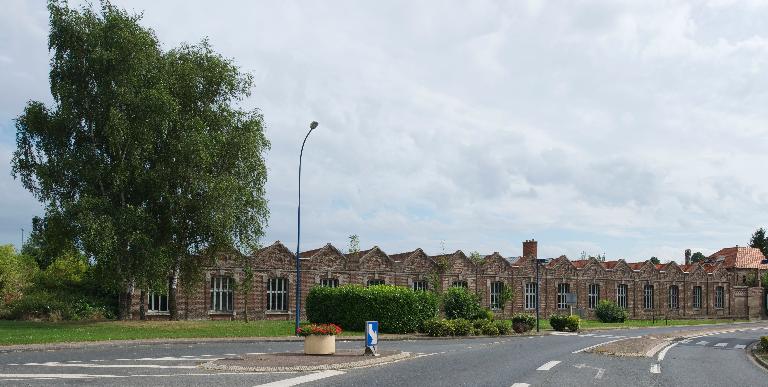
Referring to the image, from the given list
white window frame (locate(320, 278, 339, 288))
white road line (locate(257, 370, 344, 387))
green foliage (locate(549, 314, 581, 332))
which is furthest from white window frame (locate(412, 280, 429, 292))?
white road line (locate(257, 370, 344, 387))

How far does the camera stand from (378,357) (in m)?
20.9

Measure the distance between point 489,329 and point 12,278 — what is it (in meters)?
28.8

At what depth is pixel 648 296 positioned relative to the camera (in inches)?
2908

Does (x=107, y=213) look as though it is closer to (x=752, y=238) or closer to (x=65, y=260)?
(x=65, y=260)

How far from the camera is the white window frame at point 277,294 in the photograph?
4994 centimetres

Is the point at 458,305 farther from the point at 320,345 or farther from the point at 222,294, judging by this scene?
the point at 320,345

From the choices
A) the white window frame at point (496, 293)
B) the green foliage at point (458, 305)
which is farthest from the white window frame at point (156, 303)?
the white window frame at point (496, 293)

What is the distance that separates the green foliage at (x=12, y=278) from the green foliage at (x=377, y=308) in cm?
1881

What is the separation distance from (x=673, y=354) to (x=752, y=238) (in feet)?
363

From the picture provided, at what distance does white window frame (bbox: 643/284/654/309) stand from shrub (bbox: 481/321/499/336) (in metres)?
39.1

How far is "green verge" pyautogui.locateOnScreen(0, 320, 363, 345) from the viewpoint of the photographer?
2902 cm

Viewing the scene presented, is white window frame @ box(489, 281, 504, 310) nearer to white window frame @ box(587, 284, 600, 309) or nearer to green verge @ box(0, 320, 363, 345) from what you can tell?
white window frame @ box(587, 284, 600, 309)

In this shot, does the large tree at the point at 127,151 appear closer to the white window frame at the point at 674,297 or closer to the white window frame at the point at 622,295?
the white window frame at the point at 622,295

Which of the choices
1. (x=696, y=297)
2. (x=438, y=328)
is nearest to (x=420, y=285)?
(x=438, y=328)
